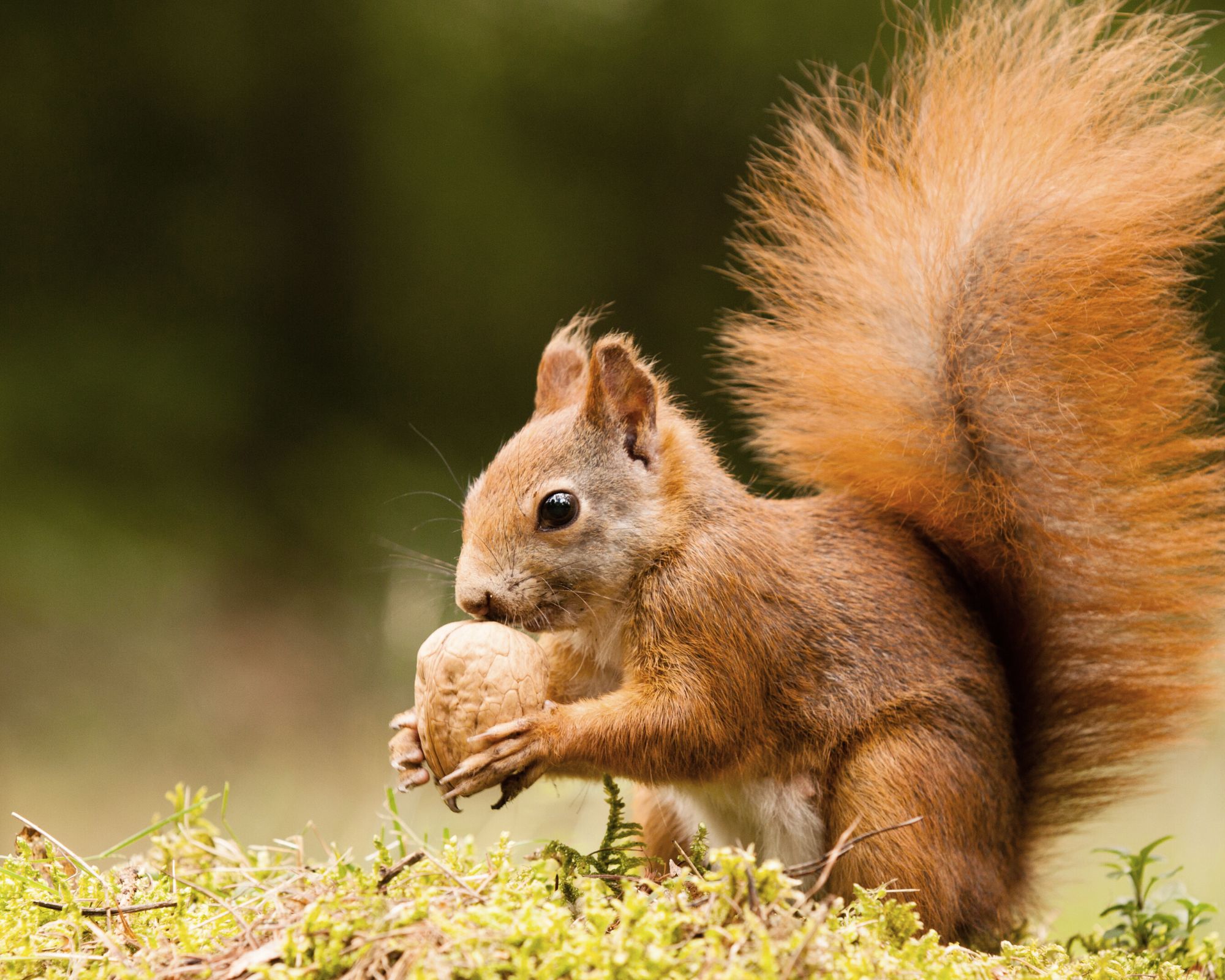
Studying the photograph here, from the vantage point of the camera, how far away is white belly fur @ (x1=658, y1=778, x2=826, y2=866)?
154cm

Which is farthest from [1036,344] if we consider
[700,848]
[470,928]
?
[470,928]

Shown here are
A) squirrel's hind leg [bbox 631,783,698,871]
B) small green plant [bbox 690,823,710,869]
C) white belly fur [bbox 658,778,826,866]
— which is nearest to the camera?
small green plant [bbox 690,823,710,869]

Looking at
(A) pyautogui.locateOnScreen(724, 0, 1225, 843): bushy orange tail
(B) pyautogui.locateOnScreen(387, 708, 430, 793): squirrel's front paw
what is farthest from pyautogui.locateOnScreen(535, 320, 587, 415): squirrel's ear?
(B) pyautogui.locateOnScreen(387, 708, 430, 793): squirrel's front paw

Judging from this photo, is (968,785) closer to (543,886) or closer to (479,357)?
(543,886)

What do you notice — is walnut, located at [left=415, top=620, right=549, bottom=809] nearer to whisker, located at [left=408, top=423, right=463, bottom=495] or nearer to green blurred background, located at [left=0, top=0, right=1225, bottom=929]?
whisker, located at [left=408, top=423, right=463, bottom=495]

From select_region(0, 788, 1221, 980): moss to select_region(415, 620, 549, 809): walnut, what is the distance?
125mm

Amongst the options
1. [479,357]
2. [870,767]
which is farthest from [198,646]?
[870,767]

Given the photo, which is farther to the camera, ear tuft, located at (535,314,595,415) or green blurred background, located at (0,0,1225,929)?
green blurred background, located at (0,0,1225,929)

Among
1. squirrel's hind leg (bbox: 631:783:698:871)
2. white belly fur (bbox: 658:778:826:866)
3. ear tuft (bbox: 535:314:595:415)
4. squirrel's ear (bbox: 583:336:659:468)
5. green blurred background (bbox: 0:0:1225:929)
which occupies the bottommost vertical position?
white belly fur (bbox: 658:778:826:866)

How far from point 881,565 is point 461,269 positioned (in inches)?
89.3

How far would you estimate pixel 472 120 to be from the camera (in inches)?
139

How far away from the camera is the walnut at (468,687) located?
4.42ft

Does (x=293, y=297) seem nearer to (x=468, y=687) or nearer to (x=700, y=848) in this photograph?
(x=468, y=687)

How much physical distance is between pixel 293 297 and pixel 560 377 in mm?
2226
